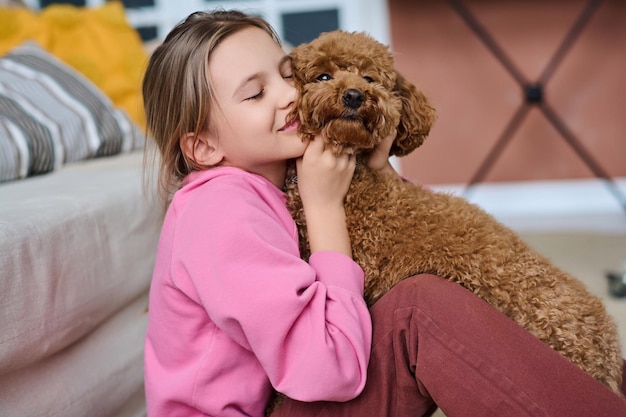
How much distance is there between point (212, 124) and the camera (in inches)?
39.9

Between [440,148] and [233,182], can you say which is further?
[440,148]

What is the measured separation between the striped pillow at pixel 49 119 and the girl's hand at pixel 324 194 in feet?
2.78

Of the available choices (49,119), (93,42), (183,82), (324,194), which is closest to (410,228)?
(324,194)

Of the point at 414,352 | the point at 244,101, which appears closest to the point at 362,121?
the point at 244,101

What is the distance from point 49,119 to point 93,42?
2.34ft

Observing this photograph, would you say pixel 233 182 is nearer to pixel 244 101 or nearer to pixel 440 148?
pixel 244 101

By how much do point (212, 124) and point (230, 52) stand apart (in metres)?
0.11

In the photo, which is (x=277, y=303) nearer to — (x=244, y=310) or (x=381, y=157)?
(x=244, y=310)

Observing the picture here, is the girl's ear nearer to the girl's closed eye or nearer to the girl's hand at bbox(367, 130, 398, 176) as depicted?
the girl's closed eye

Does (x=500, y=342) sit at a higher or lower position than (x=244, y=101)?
lower

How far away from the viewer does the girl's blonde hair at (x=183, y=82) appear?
989mm

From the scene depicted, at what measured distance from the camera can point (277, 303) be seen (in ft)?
2.70

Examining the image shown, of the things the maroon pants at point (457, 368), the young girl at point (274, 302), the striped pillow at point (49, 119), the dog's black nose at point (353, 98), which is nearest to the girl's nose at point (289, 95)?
the young girl at point (274, 302)

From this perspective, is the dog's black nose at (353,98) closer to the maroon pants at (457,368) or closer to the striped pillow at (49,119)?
the maroon pants at (457,368)
